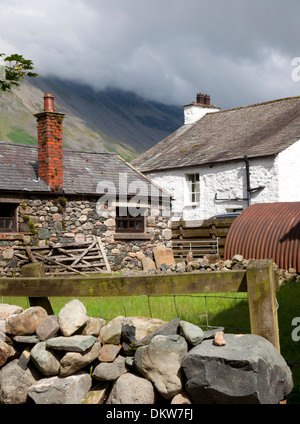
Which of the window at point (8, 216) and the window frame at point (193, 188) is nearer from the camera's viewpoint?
the window at point (8, 216)

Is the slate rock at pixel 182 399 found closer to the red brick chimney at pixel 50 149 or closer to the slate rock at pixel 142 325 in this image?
the slate rock at pixel 142 325

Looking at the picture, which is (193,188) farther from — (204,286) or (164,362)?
(164,362)

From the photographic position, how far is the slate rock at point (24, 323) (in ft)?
18.4

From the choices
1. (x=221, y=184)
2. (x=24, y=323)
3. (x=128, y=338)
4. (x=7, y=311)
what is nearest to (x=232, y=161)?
(x=221, y=184)

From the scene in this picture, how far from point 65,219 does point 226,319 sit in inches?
456

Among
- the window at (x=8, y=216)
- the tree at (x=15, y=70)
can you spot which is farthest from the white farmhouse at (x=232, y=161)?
the tree at (x=15, y=70)

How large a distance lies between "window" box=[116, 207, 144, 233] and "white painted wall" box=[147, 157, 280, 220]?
6474 mm

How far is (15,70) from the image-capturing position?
10148 millimetres

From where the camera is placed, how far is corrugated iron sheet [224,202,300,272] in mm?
14992

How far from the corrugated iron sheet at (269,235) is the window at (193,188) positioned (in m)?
10.6

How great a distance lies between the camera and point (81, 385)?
5.15 metres

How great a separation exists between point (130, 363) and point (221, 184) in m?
22.0

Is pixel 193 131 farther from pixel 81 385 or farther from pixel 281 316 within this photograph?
pixel 81 385
